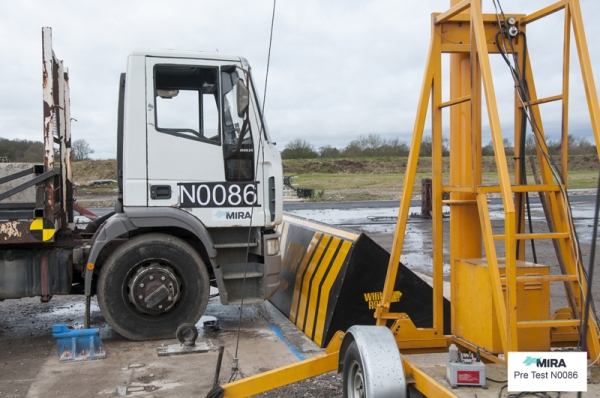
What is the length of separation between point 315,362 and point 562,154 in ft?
7.49

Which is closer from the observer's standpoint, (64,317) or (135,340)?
(135,340)

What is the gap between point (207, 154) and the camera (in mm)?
6645

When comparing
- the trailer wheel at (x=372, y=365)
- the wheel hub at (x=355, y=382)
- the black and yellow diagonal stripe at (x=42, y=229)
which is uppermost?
the black and yellow diagonal stripe at (x=42, y=229)

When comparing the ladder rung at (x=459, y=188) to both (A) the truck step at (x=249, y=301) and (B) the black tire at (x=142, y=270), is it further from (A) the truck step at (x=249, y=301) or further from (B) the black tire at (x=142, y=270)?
(B) the black tire at (x=142, y=270)

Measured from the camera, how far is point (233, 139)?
673 centimetres

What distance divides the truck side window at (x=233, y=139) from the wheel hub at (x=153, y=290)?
1289 mm

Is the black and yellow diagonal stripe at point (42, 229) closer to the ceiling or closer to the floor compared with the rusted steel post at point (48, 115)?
closer to the floor

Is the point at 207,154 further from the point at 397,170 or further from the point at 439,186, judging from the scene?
the point at 397,170

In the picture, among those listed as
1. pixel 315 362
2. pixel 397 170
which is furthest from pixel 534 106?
pixel 397 170

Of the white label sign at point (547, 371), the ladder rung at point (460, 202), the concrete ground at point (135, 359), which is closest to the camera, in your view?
the white label sign at point (547, 371)

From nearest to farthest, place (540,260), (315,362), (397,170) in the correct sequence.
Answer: (315,362) → (540,260) → (397,170)

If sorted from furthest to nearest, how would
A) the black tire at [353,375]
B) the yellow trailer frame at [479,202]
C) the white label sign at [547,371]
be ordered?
the black tire at [353,375], the yellow trailer frame at [479,202], the white label sign at [547,371]

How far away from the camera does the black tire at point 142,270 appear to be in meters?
6.45

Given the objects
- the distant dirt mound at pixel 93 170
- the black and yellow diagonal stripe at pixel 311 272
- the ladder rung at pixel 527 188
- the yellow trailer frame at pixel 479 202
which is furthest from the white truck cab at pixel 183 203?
the distant dirt mound at pixel 93 170
